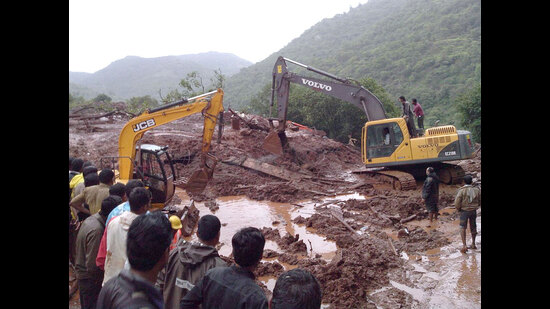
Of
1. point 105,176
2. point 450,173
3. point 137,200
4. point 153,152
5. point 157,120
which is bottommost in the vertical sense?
point 450,173

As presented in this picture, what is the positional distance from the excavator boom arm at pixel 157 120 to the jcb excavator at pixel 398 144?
429 cm

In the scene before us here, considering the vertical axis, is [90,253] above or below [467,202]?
below

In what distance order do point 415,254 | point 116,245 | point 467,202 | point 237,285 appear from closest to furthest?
point 237,285, point 116,245, point 467,202, point 415,254

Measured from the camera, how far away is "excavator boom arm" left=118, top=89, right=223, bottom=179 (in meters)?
9.48

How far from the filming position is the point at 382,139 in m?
13.6

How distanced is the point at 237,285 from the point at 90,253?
243 cm

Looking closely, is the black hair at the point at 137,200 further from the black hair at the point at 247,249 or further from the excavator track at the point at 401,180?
the excavator track at the point at 401,180

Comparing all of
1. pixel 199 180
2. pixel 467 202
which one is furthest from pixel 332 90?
pixel 467 202

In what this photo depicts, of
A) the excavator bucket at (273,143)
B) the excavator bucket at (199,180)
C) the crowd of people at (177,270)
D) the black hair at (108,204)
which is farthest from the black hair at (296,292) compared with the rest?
the excavator bucket at (273,143)

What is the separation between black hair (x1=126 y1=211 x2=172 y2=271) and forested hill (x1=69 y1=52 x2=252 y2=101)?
12051 centimetres

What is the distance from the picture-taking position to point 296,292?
2.31 metres

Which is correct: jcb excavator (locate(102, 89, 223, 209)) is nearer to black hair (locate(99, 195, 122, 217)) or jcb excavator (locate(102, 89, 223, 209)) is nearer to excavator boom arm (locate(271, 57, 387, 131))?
black hair (locate(99, 195, 122, 217))

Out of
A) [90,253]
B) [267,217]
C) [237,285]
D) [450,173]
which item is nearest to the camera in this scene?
[237,285]

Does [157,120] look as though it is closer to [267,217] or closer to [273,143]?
[267,217]
